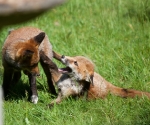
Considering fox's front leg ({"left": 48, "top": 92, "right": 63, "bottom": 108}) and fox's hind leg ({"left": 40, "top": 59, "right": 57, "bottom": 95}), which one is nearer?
fox's front leg ({"left": 48, "top": 92, "right": 63, "bottom": 108})

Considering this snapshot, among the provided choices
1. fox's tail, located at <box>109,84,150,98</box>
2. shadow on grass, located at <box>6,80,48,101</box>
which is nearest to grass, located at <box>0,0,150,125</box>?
shadow on grass, located at <box>6,80,48,101</box>

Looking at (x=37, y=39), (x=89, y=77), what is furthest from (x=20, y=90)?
(x=89, y=77)

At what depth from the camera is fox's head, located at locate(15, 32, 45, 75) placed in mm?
6559

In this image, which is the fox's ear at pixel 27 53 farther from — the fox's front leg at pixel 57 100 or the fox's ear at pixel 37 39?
the fox's front leg at pixel 57 100

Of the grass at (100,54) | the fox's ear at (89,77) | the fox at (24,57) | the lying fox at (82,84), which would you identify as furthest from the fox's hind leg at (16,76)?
the fox's ear at (89,77)

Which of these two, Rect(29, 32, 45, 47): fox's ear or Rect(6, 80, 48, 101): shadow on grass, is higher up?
Rect(29, 32, 45, 47): fox's ear

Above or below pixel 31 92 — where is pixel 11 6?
above

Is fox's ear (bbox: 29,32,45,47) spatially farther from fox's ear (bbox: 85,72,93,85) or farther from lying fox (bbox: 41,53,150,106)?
fox's ear (bbox: 85,72,93,85)

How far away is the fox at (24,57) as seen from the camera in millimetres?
6605

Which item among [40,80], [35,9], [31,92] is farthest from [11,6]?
[40,80]

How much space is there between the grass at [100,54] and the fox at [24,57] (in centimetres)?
16

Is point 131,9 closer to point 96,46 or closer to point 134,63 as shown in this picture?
point 96,46

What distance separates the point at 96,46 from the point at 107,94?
6.65 feet

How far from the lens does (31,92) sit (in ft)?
22.4
